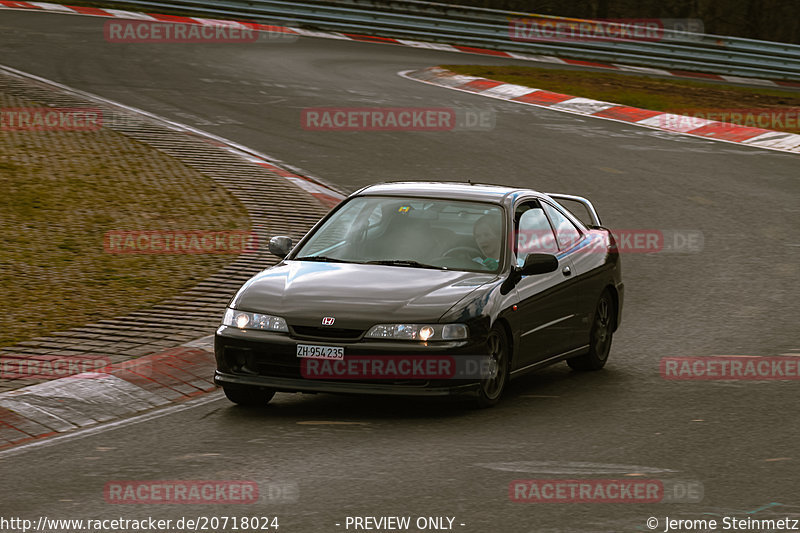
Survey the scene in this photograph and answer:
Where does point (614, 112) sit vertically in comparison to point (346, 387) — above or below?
below

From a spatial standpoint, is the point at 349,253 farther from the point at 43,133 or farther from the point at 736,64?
the point at 736,64

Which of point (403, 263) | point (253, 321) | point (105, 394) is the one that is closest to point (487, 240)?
point (403, 263)

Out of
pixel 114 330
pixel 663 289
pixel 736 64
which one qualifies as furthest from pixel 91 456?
pixel 736 64

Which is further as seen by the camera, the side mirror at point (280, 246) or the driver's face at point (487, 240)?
the side mirror at point (280, 246)

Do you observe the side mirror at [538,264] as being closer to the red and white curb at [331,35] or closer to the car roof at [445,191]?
the car roof at [445,191]

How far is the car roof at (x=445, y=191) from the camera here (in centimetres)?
959

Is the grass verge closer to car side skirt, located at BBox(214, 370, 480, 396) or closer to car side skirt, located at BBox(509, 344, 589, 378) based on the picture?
car side skirt, located at BBox(214, 370, 480, 396)

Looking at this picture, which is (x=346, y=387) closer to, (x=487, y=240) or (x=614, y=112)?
(x=487, y=240)

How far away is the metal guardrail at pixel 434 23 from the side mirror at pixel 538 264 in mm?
21917

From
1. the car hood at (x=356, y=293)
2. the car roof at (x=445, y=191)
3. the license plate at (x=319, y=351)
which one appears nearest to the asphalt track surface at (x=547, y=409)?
the license plate at (x=319, y=351)

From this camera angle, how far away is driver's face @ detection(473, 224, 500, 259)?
9.20 meters

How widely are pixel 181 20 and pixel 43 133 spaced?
45.3 ft

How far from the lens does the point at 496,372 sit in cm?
866

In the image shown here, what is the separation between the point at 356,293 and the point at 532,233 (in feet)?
6.10
